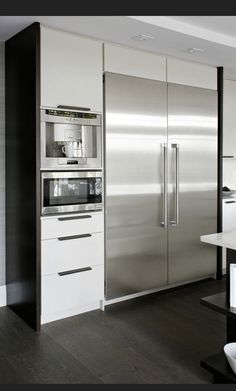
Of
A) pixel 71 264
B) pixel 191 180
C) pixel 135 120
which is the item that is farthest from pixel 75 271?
pixel 191 180

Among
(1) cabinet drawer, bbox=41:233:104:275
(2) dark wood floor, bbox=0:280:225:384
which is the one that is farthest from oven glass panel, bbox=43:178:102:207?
(2) dark wood floor, bbox=0:280:225:384

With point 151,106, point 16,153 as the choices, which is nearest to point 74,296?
point 16,153

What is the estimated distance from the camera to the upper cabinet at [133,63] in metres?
3.46

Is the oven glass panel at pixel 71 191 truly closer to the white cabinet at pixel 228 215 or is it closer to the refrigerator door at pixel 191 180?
the refrigerator door at pixel 191 180

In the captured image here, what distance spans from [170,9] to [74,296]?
7.92ft

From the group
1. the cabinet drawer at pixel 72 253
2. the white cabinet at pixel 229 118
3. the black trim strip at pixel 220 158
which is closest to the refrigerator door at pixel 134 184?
the cabinet drawer at pixel 72 253

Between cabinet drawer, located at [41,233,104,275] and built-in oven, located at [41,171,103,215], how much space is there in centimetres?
25

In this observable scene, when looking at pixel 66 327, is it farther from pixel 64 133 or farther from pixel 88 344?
pixel 64 133

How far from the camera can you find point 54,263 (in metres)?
3.18

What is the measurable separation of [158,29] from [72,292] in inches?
90.0

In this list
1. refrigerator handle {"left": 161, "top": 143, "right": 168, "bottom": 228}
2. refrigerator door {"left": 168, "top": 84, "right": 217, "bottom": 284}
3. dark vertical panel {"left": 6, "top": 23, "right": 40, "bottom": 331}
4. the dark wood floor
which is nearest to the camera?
the dark wood floor

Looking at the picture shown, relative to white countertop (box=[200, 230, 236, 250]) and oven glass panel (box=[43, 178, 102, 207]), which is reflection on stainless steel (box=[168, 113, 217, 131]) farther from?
white countertop (box=[200, 230, 236, 250])

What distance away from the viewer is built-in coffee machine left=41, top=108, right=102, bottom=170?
310 centimetres

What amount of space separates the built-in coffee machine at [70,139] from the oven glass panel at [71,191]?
0.38 ft
